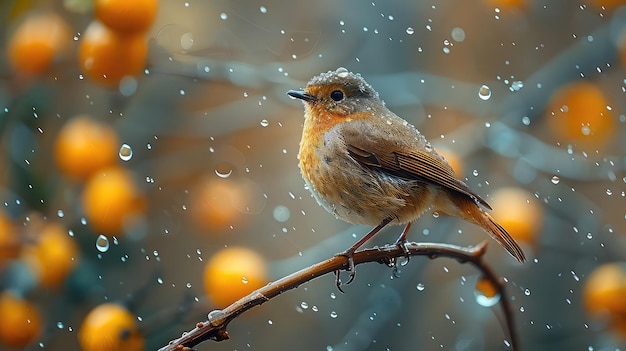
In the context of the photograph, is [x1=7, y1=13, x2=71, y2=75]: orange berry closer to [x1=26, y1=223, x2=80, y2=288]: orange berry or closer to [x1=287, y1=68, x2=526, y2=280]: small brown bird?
[x1=26, y1=223, x2=80, y2=288]: orange berry

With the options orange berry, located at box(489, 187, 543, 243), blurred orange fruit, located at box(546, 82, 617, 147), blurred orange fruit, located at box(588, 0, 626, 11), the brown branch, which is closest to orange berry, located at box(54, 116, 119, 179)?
the brown branch

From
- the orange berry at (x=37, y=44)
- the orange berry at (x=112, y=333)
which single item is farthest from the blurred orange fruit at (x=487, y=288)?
the orange berry at (x=37, y=44)

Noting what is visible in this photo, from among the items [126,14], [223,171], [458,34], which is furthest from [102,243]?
[458,34]

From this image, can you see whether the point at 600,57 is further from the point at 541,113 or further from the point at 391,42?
the point at 391,42

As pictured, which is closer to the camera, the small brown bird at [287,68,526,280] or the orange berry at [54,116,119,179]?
the small brown bird at [287,68,526,280]

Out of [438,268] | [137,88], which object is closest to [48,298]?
[137,88]

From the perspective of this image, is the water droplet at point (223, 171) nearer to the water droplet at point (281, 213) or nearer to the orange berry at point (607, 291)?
the water droplet at point (281, 213)
